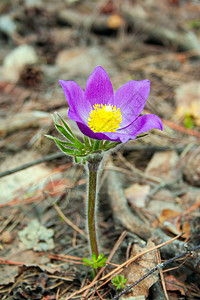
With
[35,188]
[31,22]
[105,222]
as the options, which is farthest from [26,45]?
[105,222]

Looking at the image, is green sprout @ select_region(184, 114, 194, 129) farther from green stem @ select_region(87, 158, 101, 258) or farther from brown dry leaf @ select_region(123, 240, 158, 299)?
green stem @ select_region(87, 158, 101, 258)

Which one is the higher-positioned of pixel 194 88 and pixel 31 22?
pixel 31 22

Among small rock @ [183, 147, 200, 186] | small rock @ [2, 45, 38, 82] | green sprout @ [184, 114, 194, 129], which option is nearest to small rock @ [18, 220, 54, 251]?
small rock @ [183, 147, 200, 186]

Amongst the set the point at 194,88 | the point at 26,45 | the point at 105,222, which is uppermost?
the point at 26,45

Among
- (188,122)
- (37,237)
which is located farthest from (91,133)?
(188,122)

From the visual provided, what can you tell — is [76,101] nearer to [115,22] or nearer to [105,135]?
[105,135]

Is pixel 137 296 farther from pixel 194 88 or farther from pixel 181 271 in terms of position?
pixel 194 88

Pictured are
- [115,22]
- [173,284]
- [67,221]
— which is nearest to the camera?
[173,284]
